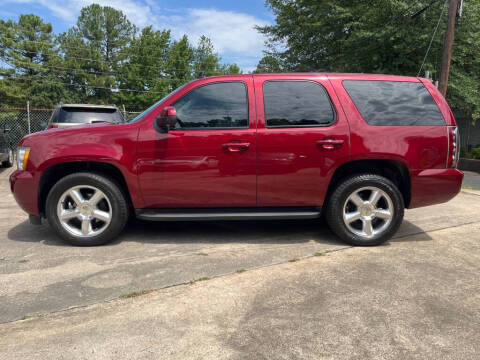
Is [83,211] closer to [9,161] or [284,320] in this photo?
[284,320]

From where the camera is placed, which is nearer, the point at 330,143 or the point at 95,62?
the point at 330,143

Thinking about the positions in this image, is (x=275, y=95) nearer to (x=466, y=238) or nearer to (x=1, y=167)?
(x=466, y=238)

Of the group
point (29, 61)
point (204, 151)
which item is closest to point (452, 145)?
point (204, 151)

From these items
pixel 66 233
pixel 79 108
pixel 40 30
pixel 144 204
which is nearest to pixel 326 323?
pixel 144 204

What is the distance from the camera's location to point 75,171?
3709mm

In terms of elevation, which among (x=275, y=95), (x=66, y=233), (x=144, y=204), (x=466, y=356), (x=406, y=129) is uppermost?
(x=275, y=95)

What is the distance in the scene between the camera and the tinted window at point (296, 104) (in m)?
3.54

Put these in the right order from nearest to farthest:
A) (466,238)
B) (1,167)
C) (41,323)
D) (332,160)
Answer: (41,323)
(332,160)
(466,238)
(1,167)

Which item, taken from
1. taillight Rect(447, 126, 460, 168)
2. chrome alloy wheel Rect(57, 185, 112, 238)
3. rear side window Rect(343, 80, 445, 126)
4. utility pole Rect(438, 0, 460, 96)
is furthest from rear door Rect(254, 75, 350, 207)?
utility pole Rect(438, 0, 460, 96)

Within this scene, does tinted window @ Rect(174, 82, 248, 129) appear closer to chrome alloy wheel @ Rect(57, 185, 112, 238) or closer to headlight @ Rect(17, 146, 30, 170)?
chrome alloy wheel @ Rect(57, 185, 112, 238)

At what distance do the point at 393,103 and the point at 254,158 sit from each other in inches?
64.3

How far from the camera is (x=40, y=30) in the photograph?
45.2 m

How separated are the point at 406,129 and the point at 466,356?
2325 mm

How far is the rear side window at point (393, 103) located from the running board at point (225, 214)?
3.99 feet
